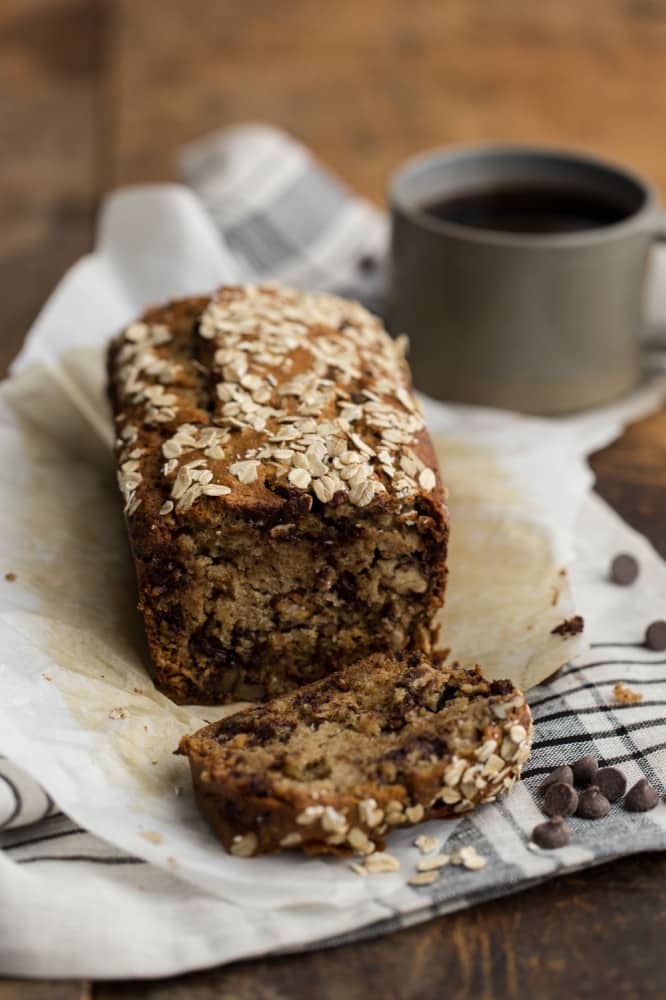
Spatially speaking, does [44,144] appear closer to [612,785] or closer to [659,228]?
[659,228]

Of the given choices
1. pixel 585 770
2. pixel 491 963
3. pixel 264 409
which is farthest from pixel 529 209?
pixel 491 963

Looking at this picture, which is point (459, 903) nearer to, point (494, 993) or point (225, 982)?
point (494, 993)

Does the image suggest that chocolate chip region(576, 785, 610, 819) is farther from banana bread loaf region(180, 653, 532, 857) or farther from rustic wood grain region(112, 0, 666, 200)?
rustic wood grain region(112, 0, 666, 200)

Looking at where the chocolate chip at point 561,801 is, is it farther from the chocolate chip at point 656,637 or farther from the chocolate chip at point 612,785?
the chocolate chip at point 656,637

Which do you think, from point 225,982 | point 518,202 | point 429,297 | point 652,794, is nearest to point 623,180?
point 518,202

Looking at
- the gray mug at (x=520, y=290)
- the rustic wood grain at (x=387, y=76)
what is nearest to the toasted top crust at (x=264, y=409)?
the gray mug at (x=520, y=290)

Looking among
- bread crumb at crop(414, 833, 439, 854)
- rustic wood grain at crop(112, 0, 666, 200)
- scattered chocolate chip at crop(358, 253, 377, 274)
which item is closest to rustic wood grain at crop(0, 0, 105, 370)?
rustic wood grain at crop(112, 0, 666, 200)
